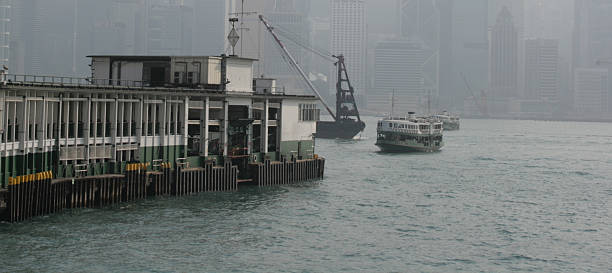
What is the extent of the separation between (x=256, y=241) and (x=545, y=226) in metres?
24.4

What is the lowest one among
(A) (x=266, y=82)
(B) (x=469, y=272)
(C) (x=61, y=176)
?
(B) (x=469, y=272)

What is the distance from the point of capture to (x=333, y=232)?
2165 inches

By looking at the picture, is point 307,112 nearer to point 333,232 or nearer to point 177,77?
point 177,77

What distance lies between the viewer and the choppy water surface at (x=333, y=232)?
147 ft

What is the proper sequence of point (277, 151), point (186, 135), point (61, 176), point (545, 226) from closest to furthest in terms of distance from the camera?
point (61, 176) → point (545, 226) → point (186, 135) → point (277, 151)

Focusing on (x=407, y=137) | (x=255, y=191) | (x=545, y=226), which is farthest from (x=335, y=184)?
(x=407, y=137)

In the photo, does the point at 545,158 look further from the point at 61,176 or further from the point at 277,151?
the point at 61,176

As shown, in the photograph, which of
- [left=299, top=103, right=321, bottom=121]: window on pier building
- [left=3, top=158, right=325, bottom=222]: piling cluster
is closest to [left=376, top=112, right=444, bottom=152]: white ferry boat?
[left=299, top=103, right=321, bottom=121]: window on pier building

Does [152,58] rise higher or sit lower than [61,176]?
higher

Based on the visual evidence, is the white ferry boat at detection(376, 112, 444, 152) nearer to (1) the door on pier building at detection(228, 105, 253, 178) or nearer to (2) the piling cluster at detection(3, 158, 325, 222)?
(2) the piling cluster at detection(3, 158, 325, 222)

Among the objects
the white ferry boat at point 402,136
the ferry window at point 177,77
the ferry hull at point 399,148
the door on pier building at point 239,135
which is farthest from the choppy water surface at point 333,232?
the white ferry boat at point 402,136

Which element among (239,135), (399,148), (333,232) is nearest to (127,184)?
(333,232)

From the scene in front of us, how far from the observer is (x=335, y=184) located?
8475cm

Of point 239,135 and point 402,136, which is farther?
point 402,136
